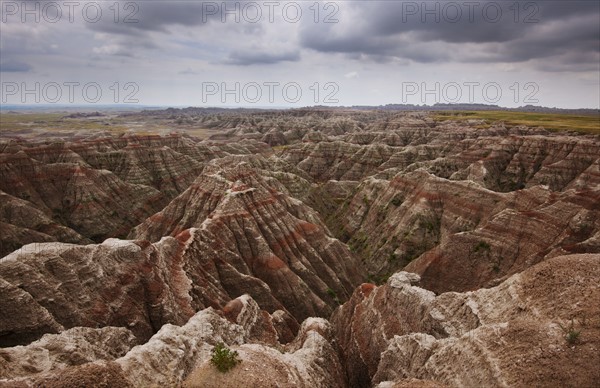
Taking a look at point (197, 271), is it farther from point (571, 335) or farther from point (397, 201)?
point (397, 201)

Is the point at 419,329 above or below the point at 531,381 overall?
below

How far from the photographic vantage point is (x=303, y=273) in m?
52.6

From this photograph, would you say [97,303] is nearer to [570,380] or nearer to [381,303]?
[381,303]

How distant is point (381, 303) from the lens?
35.2m

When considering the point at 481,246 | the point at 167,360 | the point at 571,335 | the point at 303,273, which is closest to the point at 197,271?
the point at 303,273

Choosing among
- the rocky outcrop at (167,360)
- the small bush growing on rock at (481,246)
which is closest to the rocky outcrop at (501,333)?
the rocky outcrop at (167,360)

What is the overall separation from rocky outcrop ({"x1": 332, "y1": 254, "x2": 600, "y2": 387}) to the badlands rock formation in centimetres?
10

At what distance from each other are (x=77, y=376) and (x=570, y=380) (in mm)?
21257

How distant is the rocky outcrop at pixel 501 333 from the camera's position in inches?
694

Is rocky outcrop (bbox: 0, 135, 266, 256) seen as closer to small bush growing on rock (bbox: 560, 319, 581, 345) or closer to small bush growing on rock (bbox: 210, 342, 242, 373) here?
small bush growing on rock (bbox: 210, 342, 242, 373)

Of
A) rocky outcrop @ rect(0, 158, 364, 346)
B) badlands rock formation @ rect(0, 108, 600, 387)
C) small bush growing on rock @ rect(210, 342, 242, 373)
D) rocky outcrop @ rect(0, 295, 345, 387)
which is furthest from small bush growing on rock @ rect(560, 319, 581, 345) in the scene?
rocky outcrop @ rect(0, 158, 364, 346)

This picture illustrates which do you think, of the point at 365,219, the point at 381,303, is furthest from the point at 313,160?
the point at 381,303

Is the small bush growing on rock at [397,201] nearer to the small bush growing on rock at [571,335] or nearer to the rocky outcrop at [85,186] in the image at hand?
the small bush growing on rock at [571,335]

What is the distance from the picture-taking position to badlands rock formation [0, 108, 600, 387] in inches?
811
